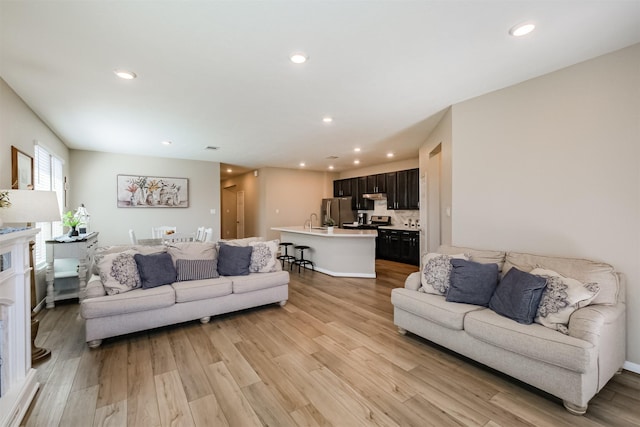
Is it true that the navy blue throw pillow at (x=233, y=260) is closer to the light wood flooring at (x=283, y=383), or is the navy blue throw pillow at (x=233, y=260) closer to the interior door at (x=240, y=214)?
the light wood flooring at (x=283, y=383)

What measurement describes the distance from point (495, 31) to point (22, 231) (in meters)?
3.63

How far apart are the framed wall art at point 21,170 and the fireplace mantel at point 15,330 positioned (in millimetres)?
1501

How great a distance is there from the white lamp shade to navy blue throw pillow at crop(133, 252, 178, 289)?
3.06ft

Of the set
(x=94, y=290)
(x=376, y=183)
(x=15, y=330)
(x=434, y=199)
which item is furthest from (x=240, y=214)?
(x=15, y=330)

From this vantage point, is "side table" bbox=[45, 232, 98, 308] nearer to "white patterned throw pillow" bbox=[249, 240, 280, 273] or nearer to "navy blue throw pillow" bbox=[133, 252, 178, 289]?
"navy blue throw pillow" bbox=[133, 252, 178, 289]

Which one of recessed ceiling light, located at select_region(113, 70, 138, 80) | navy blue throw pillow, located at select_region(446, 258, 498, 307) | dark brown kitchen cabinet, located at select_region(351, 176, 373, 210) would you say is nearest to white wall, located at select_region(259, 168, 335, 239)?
dark brown kitchen cabinet, located at select_region(351, 176, 373, 210)

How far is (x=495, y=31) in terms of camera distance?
2078 millimetres

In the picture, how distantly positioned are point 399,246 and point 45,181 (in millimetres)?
6935

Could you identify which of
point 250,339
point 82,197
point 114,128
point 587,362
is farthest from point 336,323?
point 82,197

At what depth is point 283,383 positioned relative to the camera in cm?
218

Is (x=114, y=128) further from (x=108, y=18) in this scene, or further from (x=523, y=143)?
(x=523, y=143)

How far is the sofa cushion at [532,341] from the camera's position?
1818 mm

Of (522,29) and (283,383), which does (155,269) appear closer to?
(283,383)

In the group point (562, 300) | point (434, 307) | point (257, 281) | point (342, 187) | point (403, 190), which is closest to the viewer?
point (562, 300)
